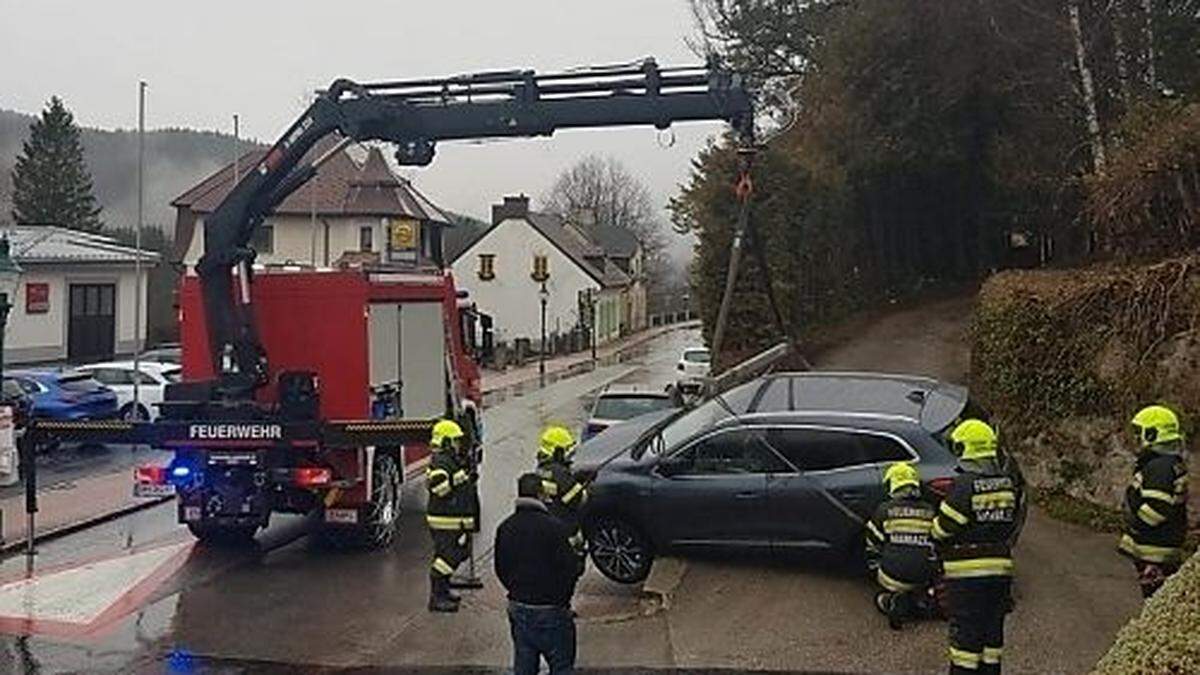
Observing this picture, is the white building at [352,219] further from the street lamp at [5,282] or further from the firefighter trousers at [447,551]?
the firefighter trousers at [447,551]

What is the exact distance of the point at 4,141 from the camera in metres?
81.3

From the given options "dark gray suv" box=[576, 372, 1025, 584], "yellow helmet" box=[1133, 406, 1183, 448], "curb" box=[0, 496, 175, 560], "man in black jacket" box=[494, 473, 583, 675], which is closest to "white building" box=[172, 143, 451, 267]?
"curb" box=[0, 496, 175, 560]

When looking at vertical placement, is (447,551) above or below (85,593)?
above

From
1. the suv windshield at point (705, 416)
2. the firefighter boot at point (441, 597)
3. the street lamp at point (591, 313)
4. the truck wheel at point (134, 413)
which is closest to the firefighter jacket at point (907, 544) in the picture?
the suv windshield at point (705, 416)

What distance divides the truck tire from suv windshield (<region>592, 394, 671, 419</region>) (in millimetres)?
5063

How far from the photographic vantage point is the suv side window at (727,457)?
1141 centimetres

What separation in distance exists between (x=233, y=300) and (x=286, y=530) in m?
3.10

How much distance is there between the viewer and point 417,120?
14891 mm

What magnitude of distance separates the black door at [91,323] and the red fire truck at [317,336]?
24.6m

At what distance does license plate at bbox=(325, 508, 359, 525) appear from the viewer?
1386 centimetres

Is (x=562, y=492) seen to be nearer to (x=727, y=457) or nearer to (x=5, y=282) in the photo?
(x=727, y=457)

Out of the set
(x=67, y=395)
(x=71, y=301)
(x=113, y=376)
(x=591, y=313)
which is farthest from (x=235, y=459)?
(x=591, y=313)

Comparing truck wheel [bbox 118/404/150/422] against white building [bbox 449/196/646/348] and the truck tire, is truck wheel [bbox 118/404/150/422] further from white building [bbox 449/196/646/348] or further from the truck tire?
white building [bbox 449/196/646/348]

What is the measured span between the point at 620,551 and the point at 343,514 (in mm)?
3653
